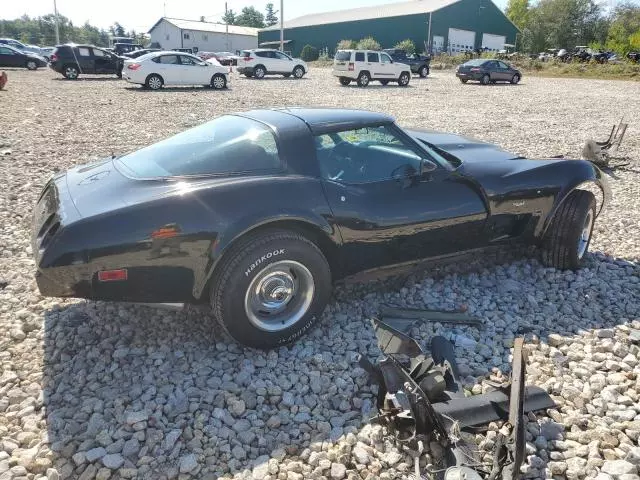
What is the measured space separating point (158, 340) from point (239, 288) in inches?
30.3

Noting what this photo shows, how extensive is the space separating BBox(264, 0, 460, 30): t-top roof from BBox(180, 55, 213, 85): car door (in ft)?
128

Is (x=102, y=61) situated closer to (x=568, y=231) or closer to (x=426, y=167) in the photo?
(x=426, y=167)

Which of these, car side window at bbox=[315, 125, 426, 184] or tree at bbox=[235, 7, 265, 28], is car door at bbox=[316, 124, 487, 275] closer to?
car side window at bbox=[315, 125, 426, 184]

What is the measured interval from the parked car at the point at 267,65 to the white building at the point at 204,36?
4646 centimetres

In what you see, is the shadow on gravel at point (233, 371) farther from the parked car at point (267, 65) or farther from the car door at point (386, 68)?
the parked car at point (267, 65)

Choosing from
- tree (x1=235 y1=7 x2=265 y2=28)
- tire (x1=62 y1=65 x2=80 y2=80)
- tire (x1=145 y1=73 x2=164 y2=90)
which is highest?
tree (x1=235 y1=7 x2=265 y2=28)

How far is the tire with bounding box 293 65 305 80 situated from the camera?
2855cm

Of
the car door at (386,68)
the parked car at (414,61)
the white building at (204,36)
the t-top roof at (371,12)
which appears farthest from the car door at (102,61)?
the white building at (204,36)

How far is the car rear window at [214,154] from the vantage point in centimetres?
321

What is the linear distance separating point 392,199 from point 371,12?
2488 inches

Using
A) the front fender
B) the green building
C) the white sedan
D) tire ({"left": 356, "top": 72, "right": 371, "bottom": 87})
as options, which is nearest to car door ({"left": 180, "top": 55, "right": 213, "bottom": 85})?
the white sedan

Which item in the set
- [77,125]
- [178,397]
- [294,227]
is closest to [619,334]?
[294,227]

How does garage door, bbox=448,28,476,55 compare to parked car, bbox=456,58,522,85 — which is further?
garage door, bbox=448,28,476,55

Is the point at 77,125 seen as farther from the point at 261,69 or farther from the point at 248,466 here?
the point at 261,69
